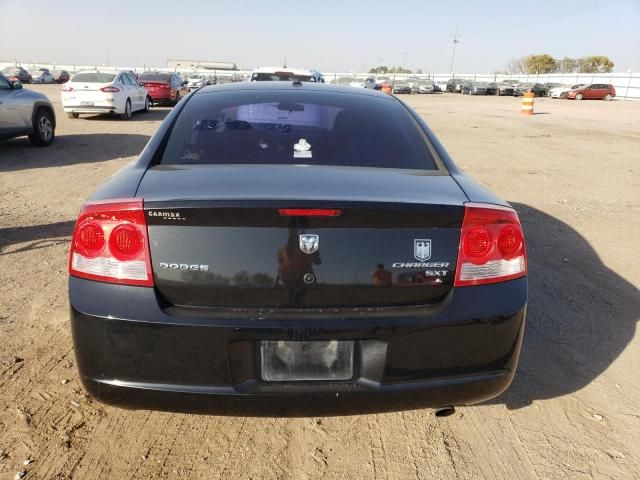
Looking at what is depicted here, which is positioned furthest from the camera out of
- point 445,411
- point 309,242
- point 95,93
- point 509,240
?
point 95,93

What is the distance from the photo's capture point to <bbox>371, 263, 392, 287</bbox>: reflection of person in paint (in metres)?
2.03

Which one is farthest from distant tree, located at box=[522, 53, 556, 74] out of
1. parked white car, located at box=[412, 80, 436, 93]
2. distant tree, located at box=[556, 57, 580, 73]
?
parked white car, located at box=[412, 80, 436, 93]

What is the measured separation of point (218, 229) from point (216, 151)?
87cm

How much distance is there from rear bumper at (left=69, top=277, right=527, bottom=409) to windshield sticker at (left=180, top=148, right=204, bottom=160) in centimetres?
85

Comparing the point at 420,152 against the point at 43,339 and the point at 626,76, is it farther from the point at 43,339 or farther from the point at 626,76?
the point at 626,76

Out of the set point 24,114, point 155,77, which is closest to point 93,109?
point 24,114

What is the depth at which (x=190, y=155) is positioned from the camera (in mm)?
2691

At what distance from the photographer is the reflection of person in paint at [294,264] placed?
198 centimetres

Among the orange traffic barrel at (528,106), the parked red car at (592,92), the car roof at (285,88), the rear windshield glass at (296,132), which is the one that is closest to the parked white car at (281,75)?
the car roof at (285,88)

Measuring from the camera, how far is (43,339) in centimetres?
339

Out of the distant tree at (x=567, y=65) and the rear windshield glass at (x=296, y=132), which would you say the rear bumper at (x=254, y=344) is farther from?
the distant tree at (x=567, y=65)

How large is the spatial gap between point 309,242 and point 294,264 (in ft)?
0.33

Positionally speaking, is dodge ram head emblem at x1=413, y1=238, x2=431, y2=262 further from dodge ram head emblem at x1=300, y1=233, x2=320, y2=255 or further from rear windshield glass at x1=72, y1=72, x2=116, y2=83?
rear windshield glass at x1=72, y1=72, x2=116, y2=83

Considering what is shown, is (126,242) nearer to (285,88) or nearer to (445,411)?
(445,411)
